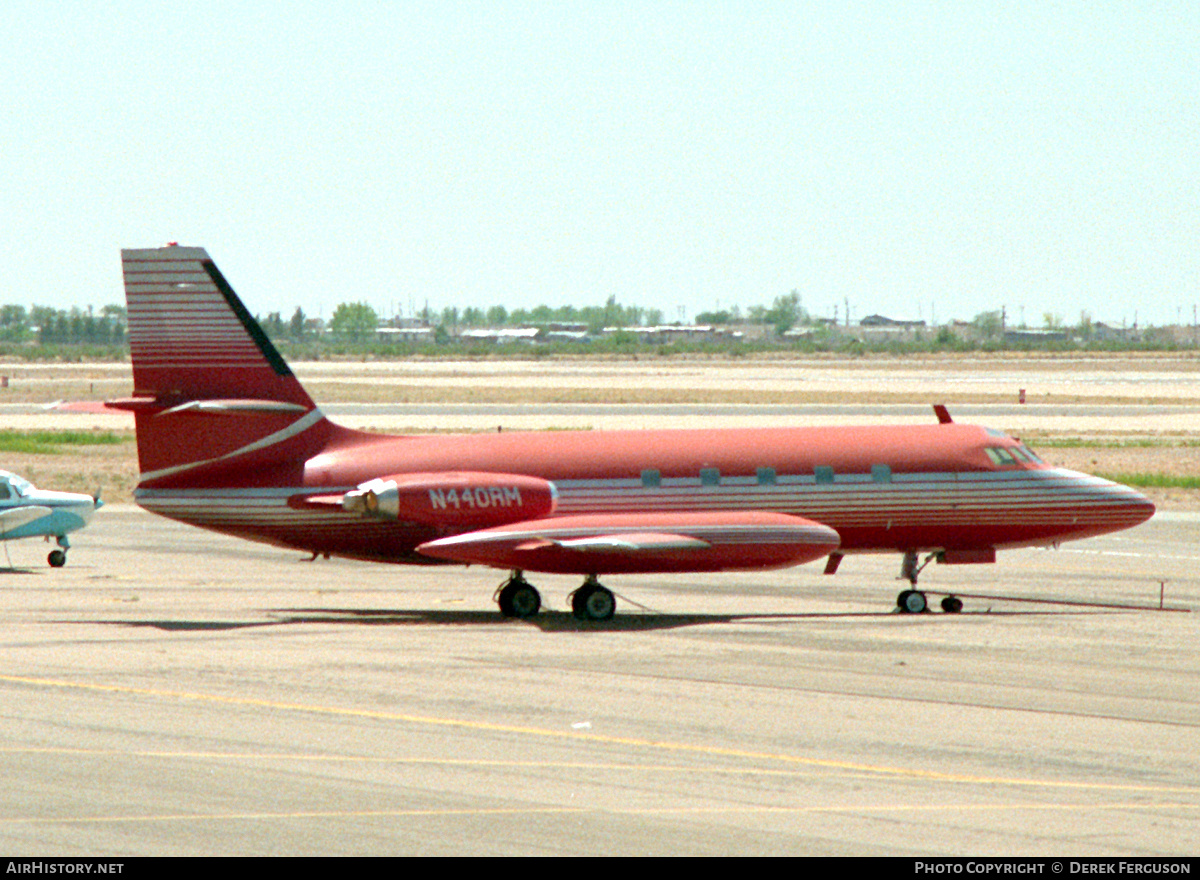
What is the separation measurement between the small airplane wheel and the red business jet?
35 mm

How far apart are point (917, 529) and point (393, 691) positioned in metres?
11.7

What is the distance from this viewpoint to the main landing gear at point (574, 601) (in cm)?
2673

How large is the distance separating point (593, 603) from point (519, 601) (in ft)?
5.01

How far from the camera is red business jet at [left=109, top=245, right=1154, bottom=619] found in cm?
2666

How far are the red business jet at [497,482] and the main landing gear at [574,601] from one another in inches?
1.4

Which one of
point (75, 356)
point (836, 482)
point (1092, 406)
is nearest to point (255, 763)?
point (836, 482)

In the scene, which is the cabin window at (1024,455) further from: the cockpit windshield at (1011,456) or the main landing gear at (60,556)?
the main landing gear at (60,556)

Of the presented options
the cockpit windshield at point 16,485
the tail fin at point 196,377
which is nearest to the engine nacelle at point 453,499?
the tail fin at point 196,377

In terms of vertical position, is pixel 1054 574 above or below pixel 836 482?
below

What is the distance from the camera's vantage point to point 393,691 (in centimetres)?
2038

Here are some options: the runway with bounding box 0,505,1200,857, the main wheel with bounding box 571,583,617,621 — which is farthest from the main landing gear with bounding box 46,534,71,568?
the main wheel with bounding box 571,583,617,621

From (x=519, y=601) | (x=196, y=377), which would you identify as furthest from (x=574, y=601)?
(x=196, y=377)
